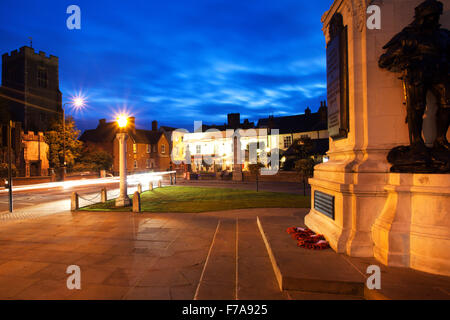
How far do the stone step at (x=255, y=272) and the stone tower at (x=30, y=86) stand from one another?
53.8 meters

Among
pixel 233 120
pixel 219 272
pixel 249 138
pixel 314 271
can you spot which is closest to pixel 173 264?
pixel 219 272

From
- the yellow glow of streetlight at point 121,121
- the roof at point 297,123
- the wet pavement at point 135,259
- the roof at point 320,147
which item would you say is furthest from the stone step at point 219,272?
the roof at point 297,123

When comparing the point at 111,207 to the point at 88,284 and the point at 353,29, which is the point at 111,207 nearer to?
the point at 88,284

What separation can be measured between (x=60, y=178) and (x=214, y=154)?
27.1m

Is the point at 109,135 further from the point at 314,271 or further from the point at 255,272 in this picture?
the point at 314,271

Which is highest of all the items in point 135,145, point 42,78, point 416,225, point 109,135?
point 42,78

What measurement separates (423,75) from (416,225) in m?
2.69

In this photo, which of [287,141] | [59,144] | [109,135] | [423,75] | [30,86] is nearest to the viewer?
[423,75]

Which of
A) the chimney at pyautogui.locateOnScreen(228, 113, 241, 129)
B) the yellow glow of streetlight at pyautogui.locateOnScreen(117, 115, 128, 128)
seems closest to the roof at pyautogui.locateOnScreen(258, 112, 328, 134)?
the chimney at pyautogui.locateOnScreen(228, 113, 241, 129)

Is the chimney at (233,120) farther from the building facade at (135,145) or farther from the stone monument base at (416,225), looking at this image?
the stone monument base at (416,225)

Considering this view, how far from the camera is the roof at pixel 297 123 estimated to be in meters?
41.0

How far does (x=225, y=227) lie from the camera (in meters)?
8.41

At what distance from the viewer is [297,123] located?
4462 cm

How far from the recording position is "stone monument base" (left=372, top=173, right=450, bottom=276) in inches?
161
